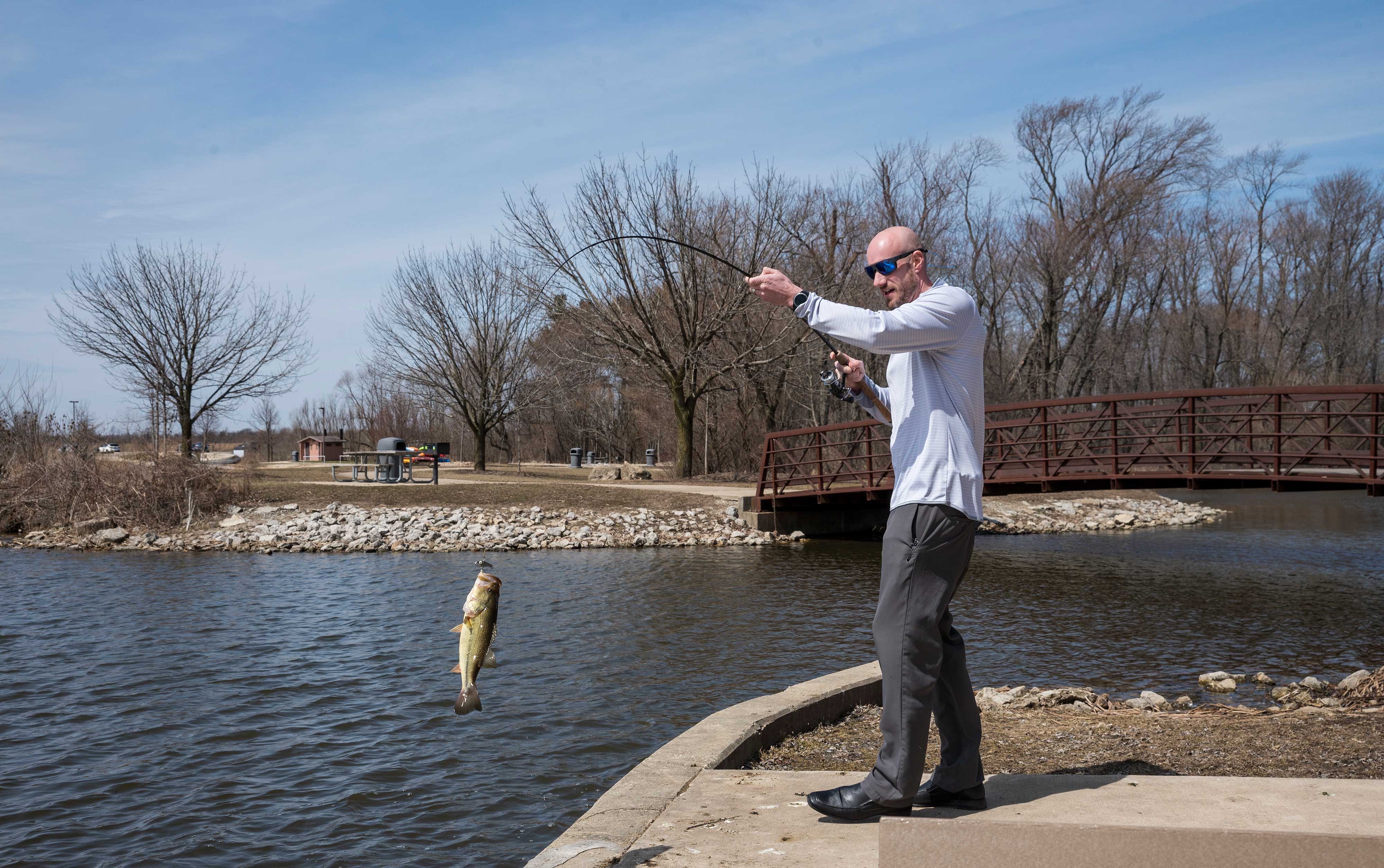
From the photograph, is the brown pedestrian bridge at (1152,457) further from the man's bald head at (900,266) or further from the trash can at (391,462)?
the trash can at (391,462)

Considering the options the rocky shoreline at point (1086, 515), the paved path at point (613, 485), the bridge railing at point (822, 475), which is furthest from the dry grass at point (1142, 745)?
the rocky shoreline at point (1086, 515)

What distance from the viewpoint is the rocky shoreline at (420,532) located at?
2147 centimetres

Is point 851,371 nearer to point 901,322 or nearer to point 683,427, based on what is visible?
point 901,322

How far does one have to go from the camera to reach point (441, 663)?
34.6 ft

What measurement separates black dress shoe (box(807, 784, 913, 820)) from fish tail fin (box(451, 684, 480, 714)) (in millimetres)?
1380

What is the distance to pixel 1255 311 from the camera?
4975 cm

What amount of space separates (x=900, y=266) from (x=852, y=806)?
206 centimetres

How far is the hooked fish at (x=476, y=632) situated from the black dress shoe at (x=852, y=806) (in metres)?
1.38

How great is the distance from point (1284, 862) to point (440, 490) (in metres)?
24.5

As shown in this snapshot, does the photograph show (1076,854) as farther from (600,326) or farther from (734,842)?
(600,326)

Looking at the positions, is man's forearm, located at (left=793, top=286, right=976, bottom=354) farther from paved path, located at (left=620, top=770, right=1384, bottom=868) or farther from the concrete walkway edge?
the concrete walkway edge

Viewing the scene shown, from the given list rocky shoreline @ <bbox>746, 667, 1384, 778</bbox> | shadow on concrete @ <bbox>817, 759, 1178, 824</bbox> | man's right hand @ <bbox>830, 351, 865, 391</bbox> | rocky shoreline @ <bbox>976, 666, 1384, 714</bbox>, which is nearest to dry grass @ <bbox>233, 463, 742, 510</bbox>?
rocky shoreline @ <bbox>976, 666, 1384, 714</bbox>

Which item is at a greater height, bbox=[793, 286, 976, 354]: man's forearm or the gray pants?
bbox=[793, 286, 976, 354]: man's forearm

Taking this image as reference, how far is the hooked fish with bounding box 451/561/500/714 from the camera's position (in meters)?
3.65
